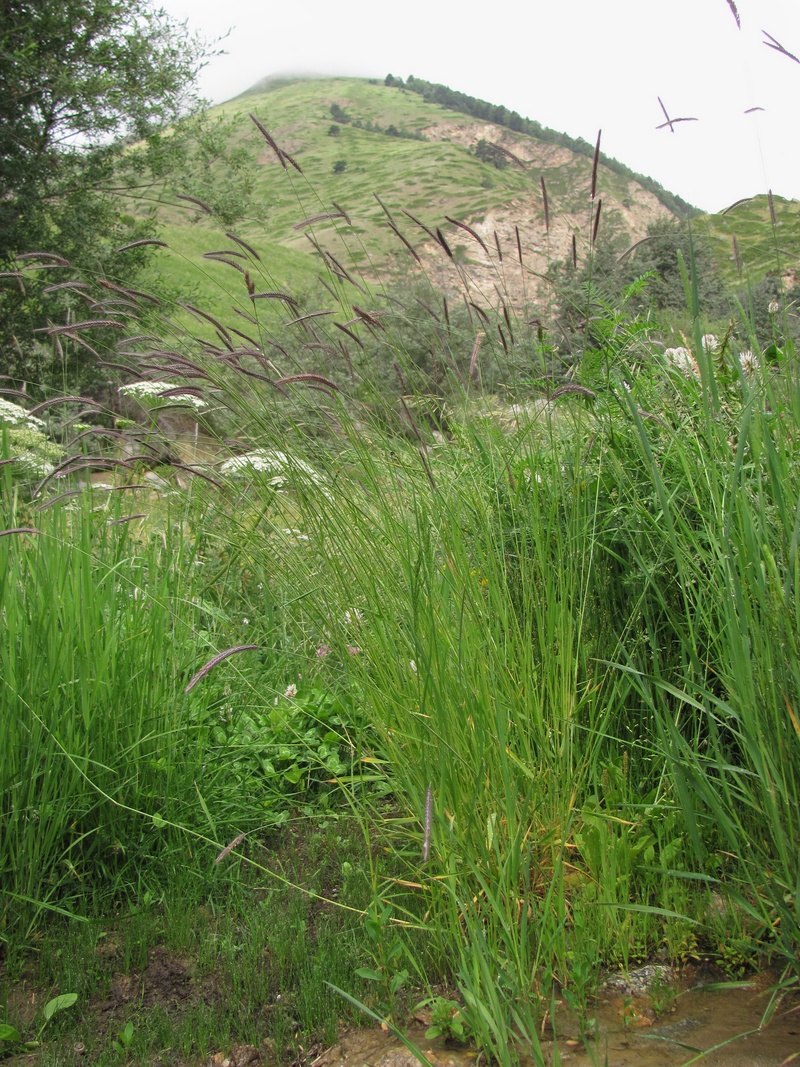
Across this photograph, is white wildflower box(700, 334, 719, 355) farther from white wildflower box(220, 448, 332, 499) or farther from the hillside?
white wildflower box(220, 448, 332, 499)

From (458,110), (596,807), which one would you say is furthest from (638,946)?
(458,110)

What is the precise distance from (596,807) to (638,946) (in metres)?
0.28

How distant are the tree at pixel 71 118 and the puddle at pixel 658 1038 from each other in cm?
1200

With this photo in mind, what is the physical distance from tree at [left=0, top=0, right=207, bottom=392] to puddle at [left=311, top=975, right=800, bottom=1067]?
1200 cm

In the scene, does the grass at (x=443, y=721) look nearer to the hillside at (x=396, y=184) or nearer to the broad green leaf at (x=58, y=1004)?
the broad green leaf at (x=58, y=1004)

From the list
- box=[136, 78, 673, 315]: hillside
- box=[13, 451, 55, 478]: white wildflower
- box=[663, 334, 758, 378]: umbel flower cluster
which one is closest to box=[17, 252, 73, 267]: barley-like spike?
box=[136, 78, 673, 315]: hillside

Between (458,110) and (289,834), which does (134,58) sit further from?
(458,110)

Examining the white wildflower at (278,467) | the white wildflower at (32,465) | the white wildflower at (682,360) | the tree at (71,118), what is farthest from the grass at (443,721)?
the tree at (71,118)

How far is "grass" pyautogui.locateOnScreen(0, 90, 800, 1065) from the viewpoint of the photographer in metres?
1.53

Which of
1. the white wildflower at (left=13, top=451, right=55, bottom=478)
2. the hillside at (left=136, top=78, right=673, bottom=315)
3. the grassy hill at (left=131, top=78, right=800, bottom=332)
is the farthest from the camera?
the hillside at (left=136, top=78, right=673, bottom=315)

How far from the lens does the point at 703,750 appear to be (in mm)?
2113

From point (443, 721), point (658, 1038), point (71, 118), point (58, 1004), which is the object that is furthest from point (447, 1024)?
point (71, 118)

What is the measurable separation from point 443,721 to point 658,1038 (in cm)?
65

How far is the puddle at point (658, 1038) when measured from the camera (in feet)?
4.38
